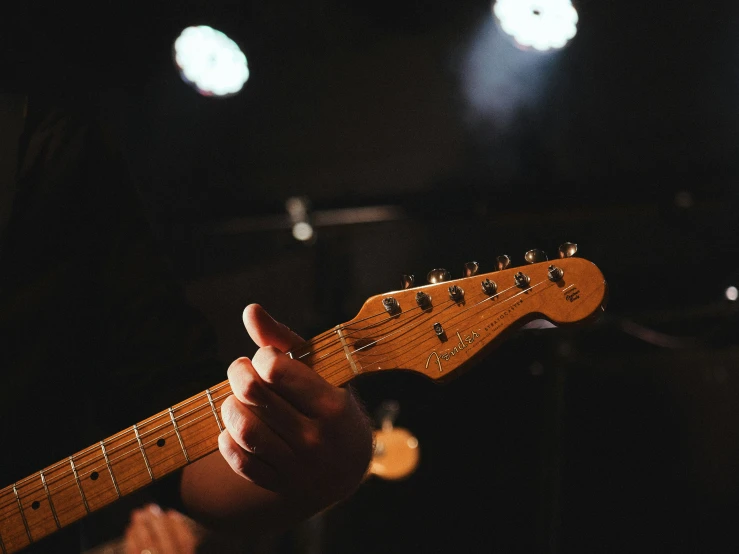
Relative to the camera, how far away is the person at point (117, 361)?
38.4 inches

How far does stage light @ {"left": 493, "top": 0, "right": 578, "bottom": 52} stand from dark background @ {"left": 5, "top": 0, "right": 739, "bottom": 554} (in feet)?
0.23

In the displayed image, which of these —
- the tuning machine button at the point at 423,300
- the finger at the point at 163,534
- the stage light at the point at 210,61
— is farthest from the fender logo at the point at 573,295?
the stage light at the point at 210,61

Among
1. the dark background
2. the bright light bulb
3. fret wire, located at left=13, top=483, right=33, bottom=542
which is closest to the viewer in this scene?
fret wire, located at left=13, top=483, right=33, bottom=542

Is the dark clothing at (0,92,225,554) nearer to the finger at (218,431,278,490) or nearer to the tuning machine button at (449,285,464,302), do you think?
the finger at (218,431,278,490)

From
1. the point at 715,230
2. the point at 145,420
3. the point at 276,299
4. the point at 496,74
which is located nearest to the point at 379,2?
the point at 496,74

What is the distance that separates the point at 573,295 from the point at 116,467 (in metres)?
0.83

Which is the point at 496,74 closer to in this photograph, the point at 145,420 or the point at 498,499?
the point at 498,499

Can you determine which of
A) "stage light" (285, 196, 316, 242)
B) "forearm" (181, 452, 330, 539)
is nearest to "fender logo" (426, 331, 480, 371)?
"forearm" (181, 452, 330, 539)

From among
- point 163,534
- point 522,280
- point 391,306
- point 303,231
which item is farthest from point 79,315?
point 303,231

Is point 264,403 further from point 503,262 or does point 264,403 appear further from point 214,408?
point 503,262

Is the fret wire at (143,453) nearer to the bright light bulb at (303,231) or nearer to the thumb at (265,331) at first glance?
the thumb at (265,331)

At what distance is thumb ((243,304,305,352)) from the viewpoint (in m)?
1.00

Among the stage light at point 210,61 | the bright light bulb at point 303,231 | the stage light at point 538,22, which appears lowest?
the bright light bulb at point 303,231

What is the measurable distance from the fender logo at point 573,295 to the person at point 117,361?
379 mm
